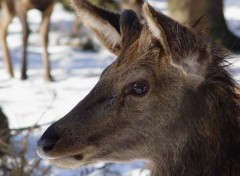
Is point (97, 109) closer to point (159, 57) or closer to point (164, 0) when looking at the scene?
point (159, 57)

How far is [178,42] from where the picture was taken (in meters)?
3.30

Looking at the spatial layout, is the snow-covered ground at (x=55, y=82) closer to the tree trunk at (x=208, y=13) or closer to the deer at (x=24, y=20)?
the deer at (x=24, y=20)

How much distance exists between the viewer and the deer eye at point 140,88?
360 centimetres

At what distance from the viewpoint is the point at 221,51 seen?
12.2 ft

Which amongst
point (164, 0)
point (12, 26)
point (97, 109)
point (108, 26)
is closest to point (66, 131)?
point (97, 109)

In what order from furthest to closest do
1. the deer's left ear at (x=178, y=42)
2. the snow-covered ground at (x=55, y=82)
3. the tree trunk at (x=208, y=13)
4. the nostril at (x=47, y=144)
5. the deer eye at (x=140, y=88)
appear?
1. the tree trunk at (x=208, y=13)
2. the snow-covered ground at (x=55, y=82)
3. the deer eye at (x=140, y=88)
4. the nostril at (x=47, y=144)
5. the deer's left ear at (x=178, y=42)

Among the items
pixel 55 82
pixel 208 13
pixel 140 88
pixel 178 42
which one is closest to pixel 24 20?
pixel 55 82

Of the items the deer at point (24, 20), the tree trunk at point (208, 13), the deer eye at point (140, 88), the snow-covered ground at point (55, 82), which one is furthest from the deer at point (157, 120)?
the deer at point (24, 20)

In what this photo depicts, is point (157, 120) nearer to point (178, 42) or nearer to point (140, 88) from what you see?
point (140, 88)

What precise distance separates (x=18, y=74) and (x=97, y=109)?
8180mm

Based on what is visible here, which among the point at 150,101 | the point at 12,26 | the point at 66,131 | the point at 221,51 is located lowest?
the point at 12,26

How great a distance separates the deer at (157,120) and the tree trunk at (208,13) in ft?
23.0

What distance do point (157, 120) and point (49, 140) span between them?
0.54m

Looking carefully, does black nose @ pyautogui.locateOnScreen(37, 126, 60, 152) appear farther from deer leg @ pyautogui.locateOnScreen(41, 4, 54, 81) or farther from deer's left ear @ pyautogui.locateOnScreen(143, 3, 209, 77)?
deer leg @ pyautogui.locateOnScreen(41, 4, 54, 81)
